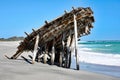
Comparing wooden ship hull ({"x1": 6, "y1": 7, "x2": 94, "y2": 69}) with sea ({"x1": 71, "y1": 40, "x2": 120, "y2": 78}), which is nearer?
wooden ship hull ({"x1": 6, "y1": 7, "x2": 94, "y2": 69})

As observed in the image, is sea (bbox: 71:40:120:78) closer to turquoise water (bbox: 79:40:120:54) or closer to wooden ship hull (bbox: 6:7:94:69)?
Result: wooden ship hull (bbox: 6:7:94:69)

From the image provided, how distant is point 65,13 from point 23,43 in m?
3.44

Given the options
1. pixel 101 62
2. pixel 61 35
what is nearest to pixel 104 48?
pixel 101 62

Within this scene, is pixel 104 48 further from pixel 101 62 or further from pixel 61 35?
pixel 61 35

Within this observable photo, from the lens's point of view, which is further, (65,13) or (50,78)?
(65,13)

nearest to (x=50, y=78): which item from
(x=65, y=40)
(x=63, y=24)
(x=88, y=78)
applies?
(x=88, y=78)

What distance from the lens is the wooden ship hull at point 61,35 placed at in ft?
45.6

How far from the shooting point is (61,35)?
14.8m

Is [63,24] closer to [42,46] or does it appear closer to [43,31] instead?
[43,31]

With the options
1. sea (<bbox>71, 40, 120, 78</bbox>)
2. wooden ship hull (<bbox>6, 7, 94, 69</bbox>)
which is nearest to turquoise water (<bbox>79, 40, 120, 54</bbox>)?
sea (<bbox>71, 40, 120, 78</bbox>)

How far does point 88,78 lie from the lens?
10953 millimetres

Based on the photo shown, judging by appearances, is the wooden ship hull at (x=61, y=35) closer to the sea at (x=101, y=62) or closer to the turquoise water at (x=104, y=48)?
the sea at (x=101, y=62)

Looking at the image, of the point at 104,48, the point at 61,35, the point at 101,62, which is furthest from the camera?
the point at 104,48

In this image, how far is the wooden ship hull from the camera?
13906 millimetres
